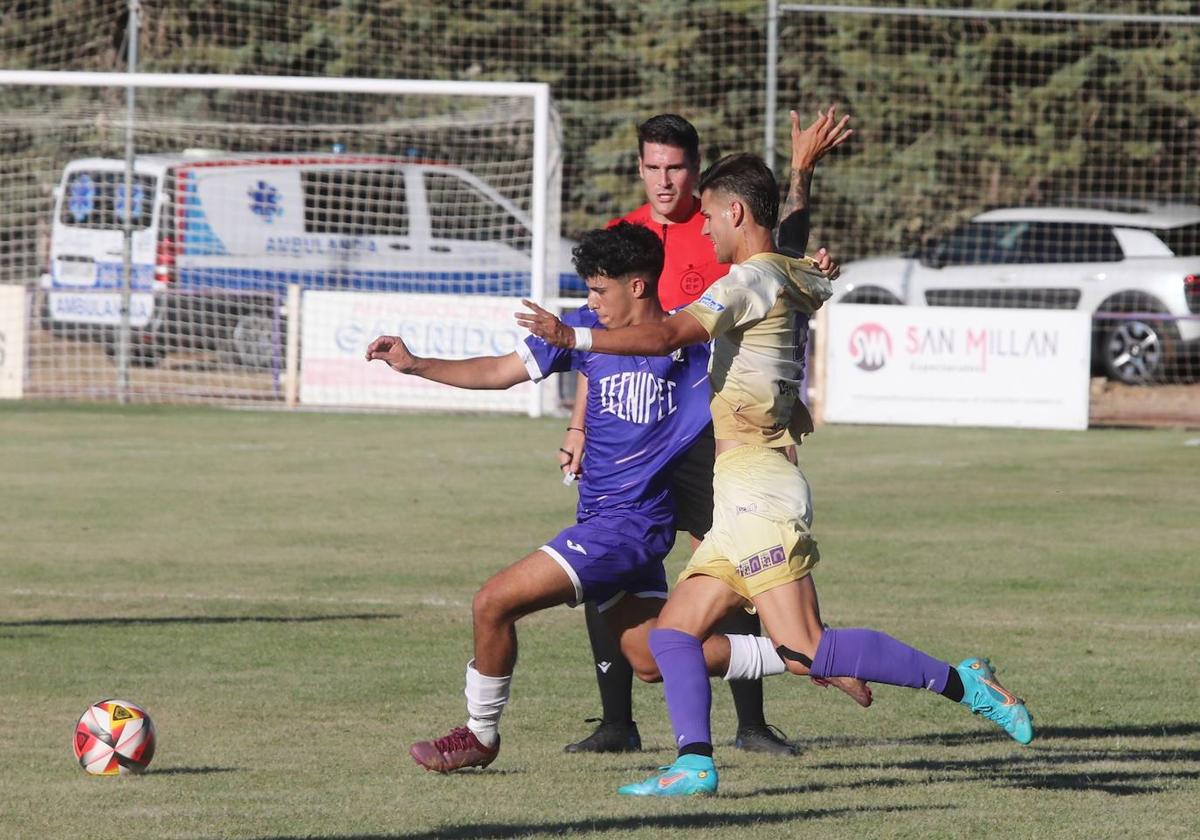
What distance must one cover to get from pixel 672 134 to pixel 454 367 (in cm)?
128

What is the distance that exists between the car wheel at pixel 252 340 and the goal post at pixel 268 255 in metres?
0.02

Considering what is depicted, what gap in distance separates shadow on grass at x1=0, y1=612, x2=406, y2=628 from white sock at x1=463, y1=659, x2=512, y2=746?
3350mm

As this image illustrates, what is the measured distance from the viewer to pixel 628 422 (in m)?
6.60

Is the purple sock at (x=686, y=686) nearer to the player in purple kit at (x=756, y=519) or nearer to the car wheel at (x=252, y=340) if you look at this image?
the player in purple kit at (x=756, y=519)

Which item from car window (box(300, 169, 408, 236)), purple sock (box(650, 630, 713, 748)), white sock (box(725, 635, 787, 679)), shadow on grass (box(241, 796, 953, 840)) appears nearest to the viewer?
shadow on grass (box(241, 796, 953, 840))

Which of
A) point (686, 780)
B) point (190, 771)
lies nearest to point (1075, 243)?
point (190, 771)

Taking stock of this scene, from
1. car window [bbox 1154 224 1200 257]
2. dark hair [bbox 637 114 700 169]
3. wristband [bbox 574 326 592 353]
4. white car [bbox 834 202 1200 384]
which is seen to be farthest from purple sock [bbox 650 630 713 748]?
car window [bbox 1154 224 1200 257]

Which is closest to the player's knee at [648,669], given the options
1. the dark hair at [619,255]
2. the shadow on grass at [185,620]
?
the dark hair at [619,255]

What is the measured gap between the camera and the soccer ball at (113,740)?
6.34 metres

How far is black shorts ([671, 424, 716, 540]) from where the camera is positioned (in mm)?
6828

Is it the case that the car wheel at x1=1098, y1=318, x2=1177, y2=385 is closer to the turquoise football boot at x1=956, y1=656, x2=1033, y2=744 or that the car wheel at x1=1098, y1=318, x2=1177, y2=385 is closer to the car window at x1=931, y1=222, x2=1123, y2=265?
the car window at x1=931, y1=222, x2=1123, y2=265

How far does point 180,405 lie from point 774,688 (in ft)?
51.0

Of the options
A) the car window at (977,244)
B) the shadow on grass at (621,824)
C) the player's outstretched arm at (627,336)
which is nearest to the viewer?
the shadow on grass at (621,824)

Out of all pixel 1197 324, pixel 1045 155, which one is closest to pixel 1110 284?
pixel 1197 324
